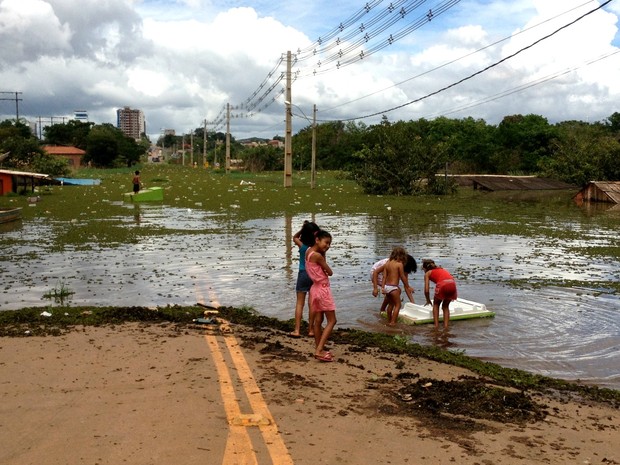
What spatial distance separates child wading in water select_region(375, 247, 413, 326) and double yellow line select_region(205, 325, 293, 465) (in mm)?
3337

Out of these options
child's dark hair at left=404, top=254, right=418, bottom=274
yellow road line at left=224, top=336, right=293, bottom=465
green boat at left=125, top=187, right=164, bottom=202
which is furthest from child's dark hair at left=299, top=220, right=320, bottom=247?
green boat at left=125, top=187, right=164, bottom=202

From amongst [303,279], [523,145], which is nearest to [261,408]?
[303,279]

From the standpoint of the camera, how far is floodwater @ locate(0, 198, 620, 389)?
984cm

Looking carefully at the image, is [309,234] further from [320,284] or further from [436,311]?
[436,311]

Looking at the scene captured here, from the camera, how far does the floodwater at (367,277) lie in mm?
9836

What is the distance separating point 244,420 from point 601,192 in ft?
146

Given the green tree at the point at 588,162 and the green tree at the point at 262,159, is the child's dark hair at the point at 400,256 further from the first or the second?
the green tree at the point at 262,159

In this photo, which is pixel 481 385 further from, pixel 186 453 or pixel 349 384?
pixel 186 453

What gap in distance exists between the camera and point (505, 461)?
16.7ft

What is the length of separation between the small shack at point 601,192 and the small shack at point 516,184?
1386 centimetres

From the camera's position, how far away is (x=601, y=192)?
149 feet

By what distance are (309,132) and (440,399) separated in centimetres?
11206

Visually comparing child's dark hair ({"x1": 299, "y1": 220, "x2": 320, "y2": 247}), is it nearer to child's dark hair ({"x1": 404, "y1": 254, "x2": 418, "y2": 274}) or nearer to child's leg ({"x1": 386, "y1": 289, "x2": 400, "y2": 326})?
child's leg ({"x1": 386, "y1": 289, "x2": 400, "y2": 326})

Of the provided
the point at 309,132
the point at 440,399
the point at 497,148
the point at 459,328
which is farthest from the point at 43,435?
the point at 309,132
